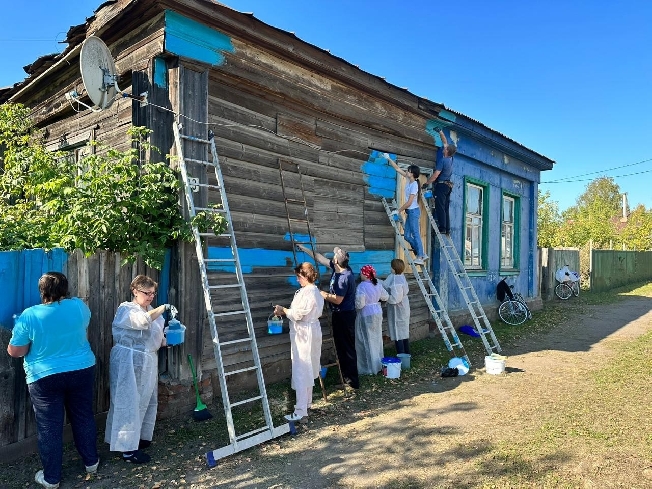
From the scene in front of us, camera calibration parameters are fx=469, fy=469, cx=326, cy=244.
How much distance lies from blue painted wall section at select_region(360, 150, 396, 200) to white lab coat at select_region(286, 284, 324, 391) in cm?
343

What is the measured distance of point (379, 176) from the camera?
8.45 meters

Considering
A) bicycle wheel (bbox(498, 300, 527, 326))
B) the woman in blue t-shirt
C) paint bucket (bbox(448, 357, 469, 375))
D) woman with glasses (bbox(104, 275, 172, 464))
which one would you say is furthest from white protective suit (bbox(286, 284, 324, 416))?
bicycle wheel (bbox(498, 300, 527, 326))

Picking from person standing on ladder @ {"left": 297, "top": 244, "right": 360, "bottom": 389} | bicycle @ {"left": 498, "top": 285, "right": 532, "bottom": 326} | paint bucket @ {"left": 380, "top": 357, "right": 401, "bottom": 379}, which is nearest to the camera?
person standing on ladder @ {"left": 297, "top": 244, "right": 360, "bottom": 389}

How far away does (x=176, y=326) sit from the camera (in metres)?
4.63

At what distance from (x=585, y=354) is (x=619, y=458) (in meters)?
4.71

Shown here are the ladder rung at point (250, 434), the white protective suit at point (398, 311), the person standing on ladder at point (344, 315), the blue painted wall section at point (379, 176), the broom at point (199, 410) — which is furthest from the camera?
the blue painted wall section at point (379, 176)

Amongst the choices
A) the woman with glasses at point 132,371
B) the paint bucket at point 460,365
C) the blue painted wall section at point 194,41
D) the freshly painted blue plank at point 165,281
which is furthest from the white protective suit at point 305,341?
the blue painted wall section at point 194,41

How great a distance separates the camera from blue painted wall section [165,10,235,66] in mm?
5203

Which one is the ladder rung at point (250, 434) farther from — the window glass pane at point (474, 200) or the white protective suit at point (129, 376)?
the window glass pane at point (474, 200)

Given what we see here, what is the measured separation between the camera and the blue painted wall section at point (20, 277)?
3.90m

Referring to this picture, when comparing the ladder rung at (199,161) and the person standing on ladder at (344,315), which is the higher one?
the ladder rung at (199,161)

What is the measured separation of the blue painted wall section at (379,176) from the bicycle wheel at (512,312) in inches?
197

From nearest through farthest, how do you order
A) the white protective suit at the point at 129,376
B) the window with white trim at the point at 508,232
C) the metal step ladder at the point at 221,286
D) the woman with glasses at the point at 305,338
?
the white protective suit at the point at 129,376
the metal step ladder at the point at 221,286
the woman with glasses at the point at 305,338
the window with white trim at the point at 508,232

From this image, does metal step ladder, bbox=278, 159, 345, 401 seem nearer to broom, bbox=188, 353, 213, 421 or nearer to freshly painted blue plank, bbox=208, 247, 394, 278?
freshly painted blue plank, bbox=208, 247, 394, 278
